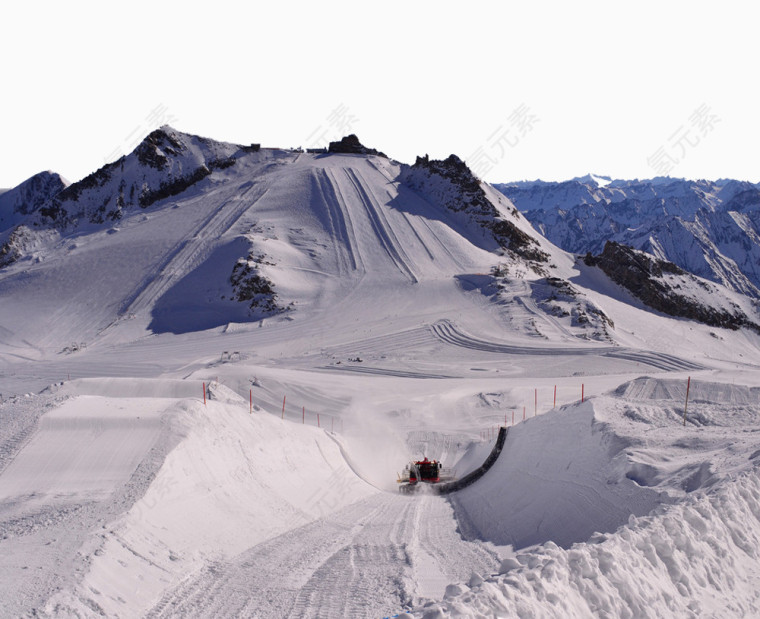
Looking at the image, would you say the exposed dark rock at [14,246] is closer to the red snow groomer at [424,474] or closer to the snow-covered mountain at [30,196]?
the snow-covered mountain at [30,196]

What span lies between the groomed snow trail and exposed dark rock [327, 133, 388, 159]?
2942 inches

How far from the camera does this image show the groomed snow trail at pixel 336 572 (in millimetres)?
7309

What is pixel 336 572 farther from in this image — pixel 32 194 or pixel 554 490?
pixel 32 194

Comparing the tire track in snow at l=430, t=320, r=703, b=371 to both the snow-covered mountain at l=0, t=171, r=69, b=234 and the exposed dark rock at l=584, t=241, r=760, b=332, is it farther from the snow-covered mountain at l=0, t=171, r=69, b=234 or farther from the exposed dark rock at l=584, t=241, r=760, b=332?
the snow-covered mountain at l=0, t=171, r=69, b=234

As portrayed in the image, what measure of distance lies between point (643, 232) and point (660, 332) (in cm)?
9928

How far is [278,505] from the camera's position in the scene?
11.9m

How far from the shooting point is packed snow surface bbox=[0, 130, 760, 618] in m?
6.16

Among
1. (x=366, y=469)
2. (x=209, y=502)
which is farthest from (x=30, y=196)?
(x=209, y=502)

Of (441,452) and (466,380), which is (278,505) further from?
(466,380)

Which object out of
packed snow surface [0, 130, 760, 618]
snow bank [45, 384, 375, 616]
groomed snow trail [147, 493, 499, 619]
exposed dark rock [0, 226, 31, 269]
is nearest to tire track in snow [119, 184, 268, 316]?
packed snow surface [0, 130, 760, 618]

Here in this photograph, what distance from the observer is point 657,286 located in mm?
56562

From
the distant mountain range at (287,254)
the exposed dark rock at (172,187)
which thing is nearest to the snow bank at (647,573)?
the distant mountain range at (287,254)

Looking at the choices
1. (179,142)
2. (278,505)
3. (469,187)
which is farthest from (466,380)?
(179,142)

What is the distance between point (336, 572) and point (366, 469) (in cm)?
1043
